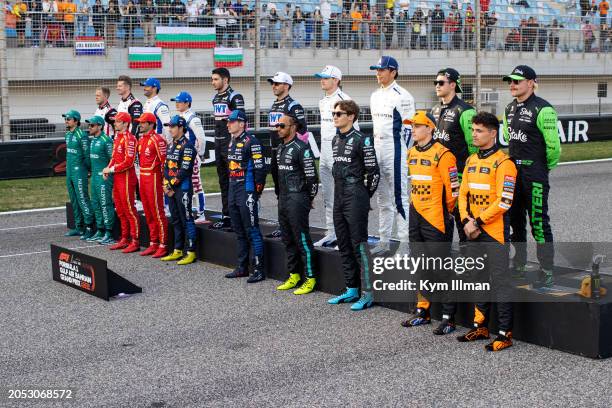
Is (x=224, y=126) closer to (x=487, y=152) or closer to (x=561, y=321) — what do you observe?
(x=487, y=152)

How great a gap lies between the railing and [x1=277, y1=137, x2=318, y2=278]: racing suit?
1287 centimetres

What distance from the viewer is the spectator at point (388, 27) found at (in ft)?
82.1

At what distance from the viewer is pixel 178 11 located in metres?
23.1

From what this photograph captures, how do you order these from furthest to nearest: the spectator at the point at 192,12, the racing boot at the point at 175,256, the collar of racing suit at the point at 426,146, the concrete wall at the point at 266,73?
1. the spectator at the point at 192,12
2. the concrete wall at the point at 266,73
3. the racing boot at the point at 175,256
4. the collar of racing suit at the point at 426,146

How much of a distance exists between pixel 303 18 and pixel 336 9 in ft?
3.36

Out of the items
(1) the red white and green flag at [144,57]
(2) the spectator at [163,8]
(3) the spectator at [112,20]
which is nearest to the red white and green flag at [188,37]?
(1) the red white and green flag at [144,57]

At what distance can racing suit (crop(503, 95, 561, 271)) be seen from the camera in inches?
301

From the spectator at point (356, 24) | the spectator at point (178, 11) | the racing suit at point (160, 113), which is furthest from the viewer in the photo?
the spectator at point (356, 24)

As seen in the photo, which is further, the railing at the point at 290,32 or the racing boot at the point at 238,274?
the railing at the point at 290,32

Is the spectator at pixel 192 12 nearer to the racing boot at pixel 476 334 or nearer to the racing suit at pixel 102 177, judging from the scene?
the racing suit at pixel 102 177

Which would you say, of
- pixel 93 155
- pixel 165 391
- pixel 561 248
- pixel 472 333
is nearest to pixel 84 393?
pixel 165 391

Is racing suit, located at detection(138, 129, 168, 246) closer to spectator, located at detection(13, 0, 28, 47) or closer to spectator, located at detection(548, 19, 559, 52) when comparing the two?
spectator, located at detection(13, 0, 28, 47)

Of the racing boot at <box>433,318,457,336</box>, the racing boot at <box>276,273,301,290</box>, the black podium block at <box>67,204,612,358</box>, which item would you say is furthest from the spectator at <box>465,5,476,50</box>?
the racing boot at <box>433,318,457,336</box>

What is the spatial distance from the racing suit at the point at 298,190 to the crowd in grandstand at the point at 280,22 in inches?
507
